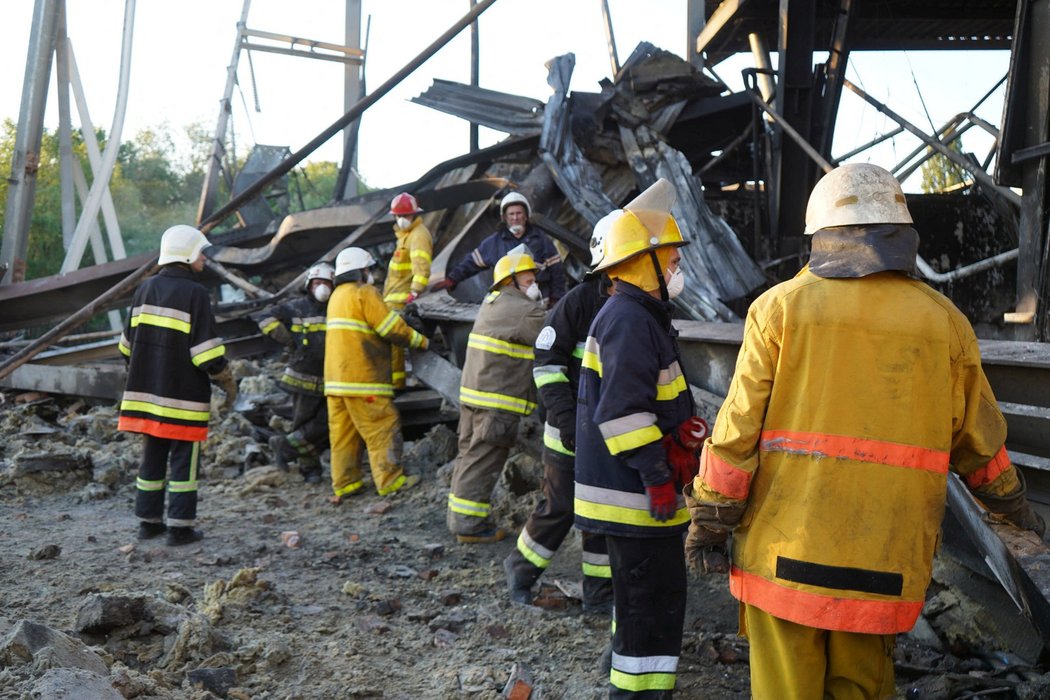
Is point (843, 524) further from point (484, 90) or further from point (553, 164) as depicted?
point (484, 90)

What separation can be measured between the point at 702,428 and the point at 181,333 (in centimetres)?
364

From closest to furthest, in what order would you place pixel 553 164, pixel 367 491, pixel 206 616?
1. pixel 206 616
2. pixel 367 491
3. pixel 553 164

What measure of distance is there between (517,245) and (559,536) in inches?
136

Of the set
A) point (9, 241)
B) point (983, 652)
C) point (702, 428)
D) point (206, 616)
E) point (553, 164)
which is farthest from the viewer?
point (9, 241)

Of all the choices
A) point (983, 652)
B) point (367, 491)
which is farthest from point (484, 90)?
point (983, 652)

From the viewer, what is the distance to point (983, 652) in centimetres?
362

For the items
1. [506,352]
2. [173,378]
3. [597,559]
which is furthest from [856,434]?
[173,378]

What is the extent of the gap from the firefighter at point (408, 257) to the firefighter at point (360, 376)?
3.88ft

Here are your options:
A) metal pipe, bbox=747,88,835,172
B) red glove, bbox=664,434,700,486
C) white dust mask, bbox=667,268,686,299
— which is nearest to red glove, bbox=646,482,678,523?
red glove, bbox=664,434,700,486

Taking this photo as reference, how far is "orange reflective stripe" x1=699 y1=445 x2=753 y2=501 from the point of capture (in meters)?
2.45

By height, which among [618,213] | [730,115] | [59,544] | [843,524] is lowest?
[59,544]

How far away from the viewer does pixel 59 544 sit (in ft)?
18.2

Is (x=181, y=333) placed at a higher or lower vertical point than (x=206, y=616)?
higher

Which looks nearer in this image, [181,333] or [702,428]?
[702,428]
